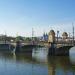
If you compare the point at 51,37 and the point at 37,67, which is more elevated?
the point at 51,37

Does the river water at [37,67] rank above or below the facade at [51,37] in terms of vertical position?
below

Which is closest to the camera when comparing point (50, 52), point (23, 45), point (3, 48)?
point (50, 52)

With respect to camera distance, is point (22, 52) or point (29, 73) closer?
point (29, 73)

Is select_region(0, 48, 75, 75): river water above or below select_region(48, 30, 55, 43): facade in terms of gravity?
below

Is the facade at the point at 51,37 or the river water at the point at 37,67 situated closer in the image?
the river water at the point at 37,67

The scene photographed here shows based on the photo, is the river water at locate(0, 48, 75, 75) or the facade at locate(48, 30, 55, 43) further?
the facade at locate(48, 30, 55, 43)

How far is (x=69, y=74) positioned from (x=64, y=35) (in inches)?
2679

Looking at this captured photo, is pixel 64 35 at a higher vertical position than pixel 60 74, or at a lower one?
higher

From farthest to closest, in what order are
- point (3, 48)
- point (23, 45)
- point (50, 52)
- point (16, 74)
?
point (3, 48)
point (23, 45)
point (50, 52)
point (16, 74)

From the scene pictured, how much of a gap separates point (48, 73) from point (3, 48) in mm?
65671

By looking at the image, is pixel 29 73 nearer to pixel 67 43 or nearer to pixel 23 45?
pixel 67 43

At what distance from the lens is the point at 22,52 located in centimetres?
8612

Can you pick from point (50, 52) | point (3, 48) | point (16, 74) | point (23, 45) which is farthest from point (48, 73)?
point (3, 48)

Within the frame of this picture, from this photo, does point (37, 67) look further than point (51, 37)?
No
